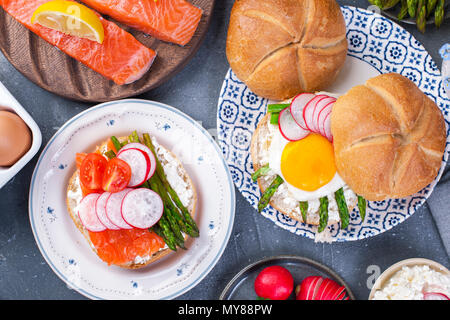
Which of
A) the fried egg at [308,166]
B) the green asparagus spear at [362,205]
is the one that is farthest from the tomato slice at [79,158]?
the green asparagus spear at [362,205]

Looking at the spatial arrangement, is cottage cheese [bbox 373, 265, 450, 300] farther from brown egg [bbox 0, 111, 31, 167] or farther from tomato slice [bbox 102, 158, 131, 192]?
brown egg [bbox 0, 111, 31, 167]

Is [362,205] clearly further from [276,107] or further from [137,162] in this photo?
[137,162]

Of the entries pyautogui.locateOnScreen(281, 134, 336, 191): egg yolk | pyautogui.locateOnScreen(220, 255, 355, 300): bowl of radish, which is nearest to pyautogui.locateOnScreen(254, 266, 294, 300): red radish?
pyautogui.locateOnScreen(220, 255, 355, 300): bowl of radish

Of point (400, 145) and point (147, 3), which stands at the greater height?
point (147, 3)

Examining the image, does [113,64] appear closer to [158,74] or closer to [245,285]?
[158,74]

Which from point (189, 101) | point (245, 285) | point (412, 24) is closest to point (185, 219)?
point (245, 285)

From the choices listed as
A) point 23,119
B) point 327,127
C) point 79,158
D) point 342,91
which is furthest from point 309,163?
point 23,119
